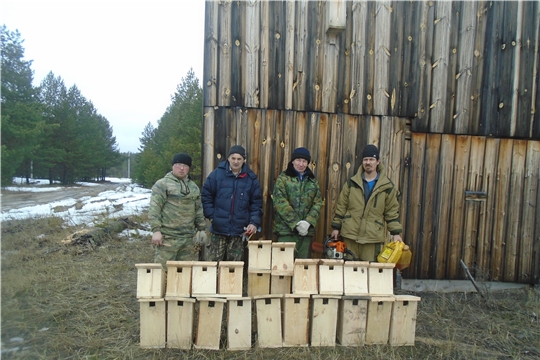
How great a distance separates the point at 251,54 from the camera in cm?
419

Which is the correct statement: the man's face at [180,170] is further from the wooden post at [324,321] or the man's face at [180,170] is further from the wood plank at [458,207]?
the wood plank at [458,207]

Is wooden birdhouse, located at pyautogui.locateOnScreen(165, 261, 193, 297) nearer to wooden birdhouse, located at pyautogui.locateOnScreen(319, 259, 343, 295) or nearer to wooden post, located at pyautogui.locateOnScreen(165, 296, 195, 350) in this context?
wooden post, located at pyautogui.locateOnScreen(165, 296, 195, 350)

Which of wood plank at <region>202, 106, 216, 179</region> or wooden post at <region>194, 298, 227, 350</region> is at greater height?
wood plank at <region>202, 106, 216, 179</region>

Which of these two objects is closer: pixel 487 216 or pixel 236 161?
Answer: pixel 236 161

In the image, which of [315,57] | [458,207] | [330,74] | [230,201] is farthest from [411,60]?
[230,201]

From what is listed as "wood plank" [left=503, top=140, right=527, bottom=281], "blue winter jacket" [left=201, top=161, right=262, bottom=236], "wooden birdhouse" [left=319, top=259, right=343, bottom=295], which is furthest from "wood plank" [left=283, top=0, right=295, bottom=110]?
"wood plank" [left=503, top=140, right=527, bottom=281]

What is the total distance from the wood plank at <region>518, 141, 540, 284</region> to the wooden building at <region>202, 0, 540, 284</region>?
1 cm

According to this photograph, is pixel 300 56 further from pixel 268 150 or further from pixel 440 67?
pixel 440 67

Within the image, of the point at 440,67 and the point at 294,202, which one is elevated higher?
the point at 440,67

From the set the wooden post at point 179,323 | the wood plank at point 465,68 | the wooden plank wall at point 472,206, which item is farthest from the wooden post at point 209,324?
the wood plank at point 465,68

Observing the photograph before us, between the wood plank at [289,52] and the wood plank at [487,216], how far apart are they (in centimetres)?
287

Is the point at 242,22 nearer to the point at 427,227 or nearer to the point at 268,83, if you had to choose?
the point at 268,83

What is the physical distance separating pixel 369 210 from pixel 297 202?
814 millimetres

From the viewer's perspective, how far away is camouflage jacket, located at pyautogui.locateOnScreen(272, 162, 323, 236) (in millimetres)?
3660
